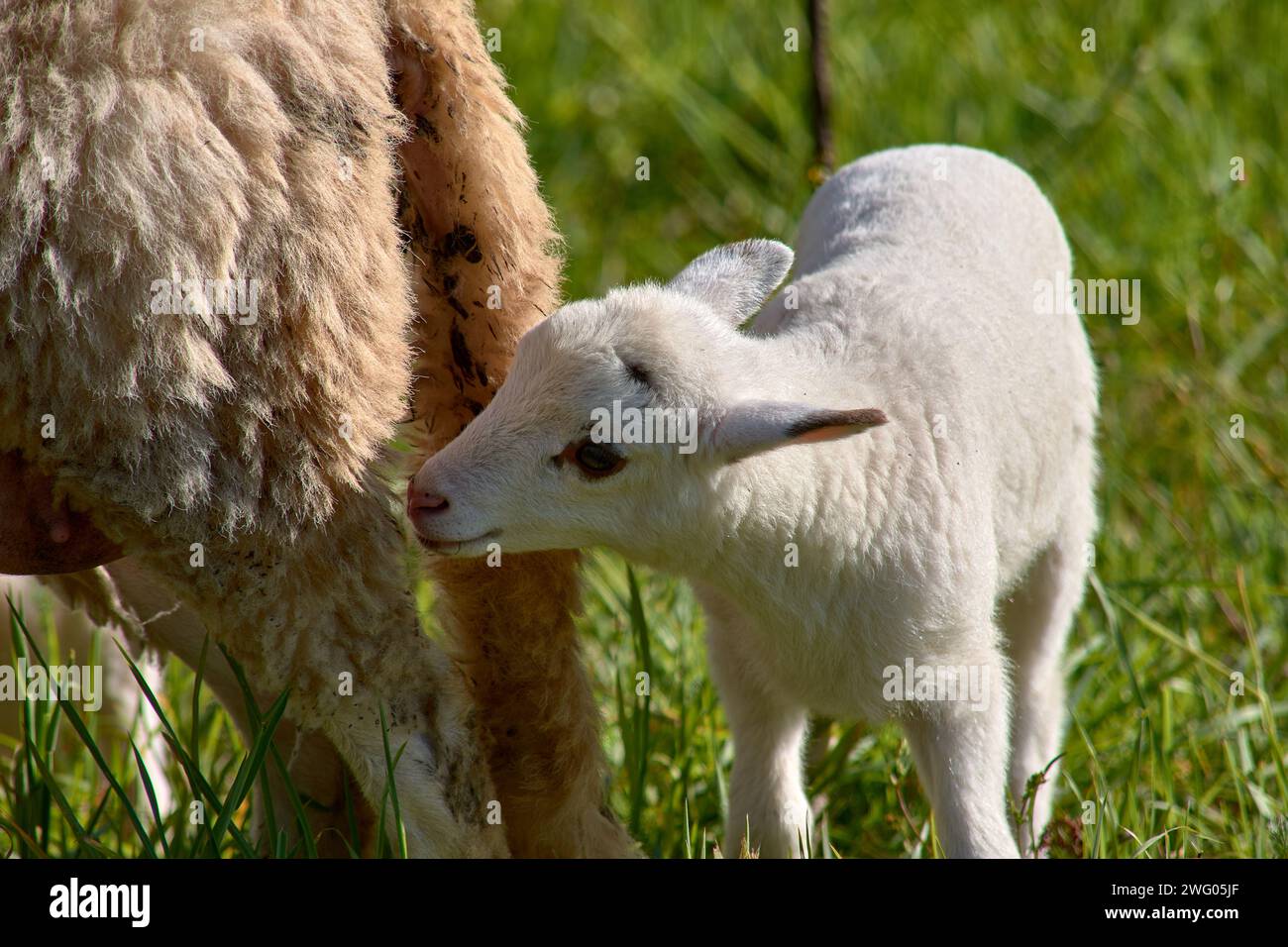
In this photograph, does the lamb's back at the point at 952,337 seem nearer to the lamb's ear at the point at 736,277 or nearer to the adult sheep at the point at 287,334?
the lamb's ear at the point at 736,277

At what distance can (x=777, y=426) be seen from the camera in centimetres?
246

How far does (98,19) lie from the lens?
92.3 inches

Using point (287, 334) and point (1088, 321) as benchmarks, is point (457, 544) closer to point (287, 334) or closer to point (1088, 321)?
point (287, 334)

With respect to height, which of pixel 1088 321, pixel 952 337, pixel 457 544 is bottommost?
pixel 457 544

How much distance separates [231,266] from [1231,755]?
2537 millimetres

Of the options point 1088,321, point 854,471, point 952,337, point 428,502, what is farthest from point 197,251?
point 1088,321

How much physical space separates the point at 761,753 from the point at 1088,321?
9.51ft

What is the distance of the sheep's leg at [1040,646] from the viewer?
3.48 meters

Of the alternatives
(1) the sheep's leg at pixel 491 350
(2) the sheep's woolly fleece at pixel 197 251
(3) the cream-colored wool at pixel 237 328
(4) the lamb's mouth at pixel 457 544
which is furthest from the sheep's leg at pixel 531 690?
(2) the sheep's woolly fleece at pixel 197 251

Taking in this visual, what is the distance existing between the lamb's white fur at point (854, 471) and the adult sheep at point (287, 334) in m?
0.24

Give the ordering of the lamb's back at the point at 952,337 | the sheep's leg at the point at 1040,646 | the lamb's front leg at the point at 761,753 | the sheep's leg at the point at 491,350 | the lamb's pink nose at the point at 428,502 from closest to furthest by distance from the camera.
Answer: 1. the lamb's pink nose at the point at 428,502
2. the sheep's leg at the point at 491,350
3. the lamb's back at the point at 952,337
4. the lamb's front leg at the point at 761,753
5. the sheep's leg at the point at 1040,646

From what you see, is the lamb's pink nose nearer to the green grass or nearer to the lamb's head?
the lamb's head

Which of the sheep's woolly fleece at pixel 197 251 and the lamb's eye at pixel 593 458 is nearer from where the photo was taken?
the sheep's woolly fleece at pixel 197 251
